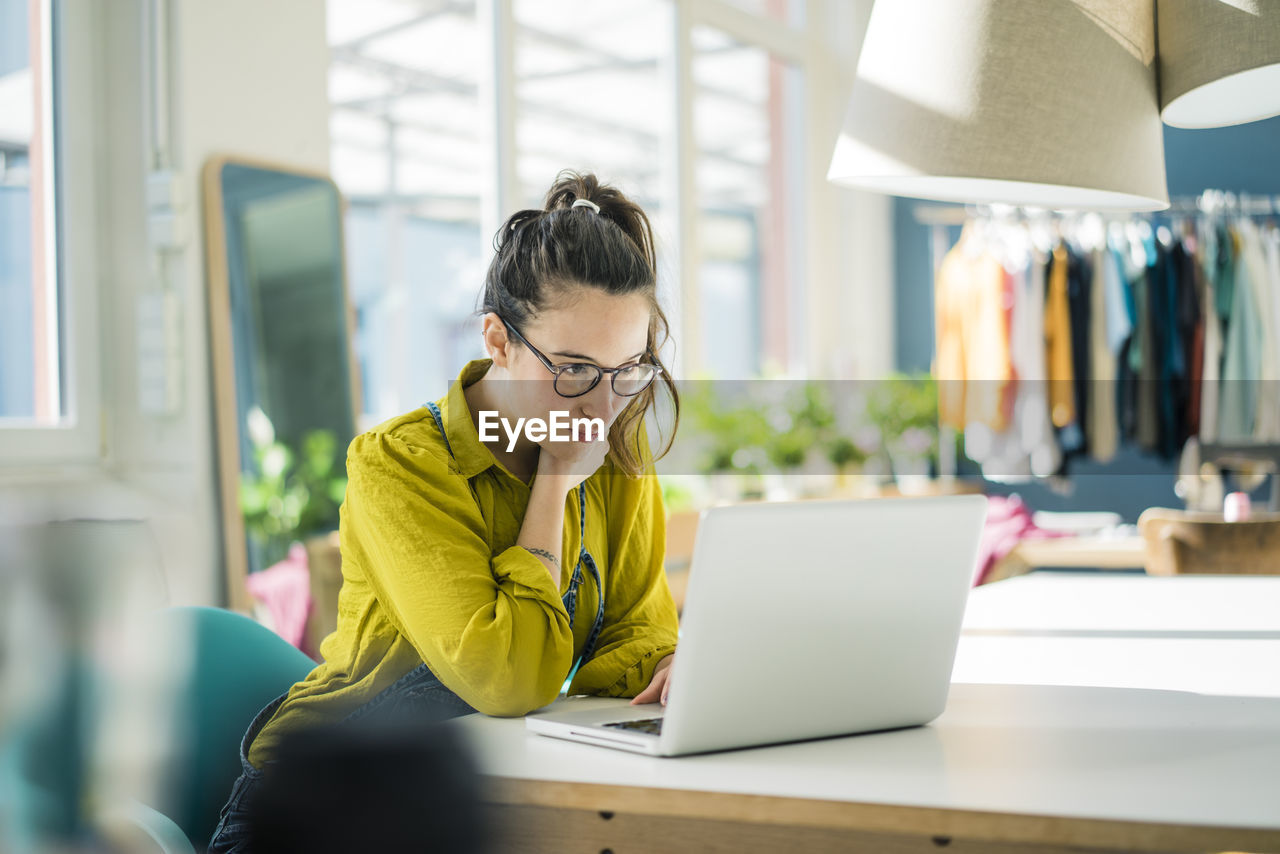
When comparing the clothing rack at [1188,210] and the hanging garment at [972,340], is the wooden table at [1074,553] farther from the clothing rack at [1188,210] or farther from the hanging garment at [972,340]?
the clothing rack at [1188,210]

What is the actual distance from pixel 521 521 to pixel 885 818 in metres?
0.63

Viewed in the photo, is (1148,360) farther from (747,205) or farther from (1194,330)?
(747,205)

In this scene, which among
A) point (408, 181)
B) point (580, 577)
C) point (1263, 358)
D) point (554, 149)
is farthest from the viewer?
point (1263, 358)

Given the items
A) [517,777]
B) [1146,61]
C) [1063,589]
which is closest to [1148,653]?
[1063,589]

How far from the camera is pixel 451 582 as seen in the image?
1199 millimetres

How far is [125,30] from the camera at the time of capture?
2695 mm

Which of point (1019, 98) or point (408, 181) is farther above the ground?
point (408, 181)

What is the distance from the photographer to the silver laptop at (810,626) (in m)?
0.96

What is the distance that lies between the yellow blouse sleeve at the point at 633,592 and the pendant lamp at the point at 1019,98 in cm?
49

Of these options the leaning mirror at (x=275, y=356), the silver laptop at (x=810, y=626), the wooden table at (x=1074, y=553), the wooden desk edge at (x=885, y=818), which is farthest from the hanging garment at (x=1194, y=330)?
the wooden desk edge at (x=885, y=818)

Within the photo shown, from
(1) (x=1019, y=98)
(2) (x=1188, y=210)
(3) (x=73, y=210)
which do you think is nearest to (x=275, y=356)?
(3) (x=73, y=210)

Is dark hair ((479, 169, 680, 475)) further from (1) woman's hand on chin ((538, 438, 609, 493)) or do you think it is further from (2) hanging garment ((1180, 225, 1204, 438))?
(2) hanging garment ((1180, 225, 1204, 438))

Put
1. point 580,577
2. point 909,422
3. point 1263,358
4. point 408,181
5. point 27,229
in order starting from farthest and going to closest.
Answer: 1. point 909,422
2. point 1263,358
3. point 408,181
4. point 27,229
5. point 580,577

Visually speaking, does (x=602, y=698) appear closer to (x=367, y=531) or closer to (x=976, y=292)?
(x=367, y=531)
